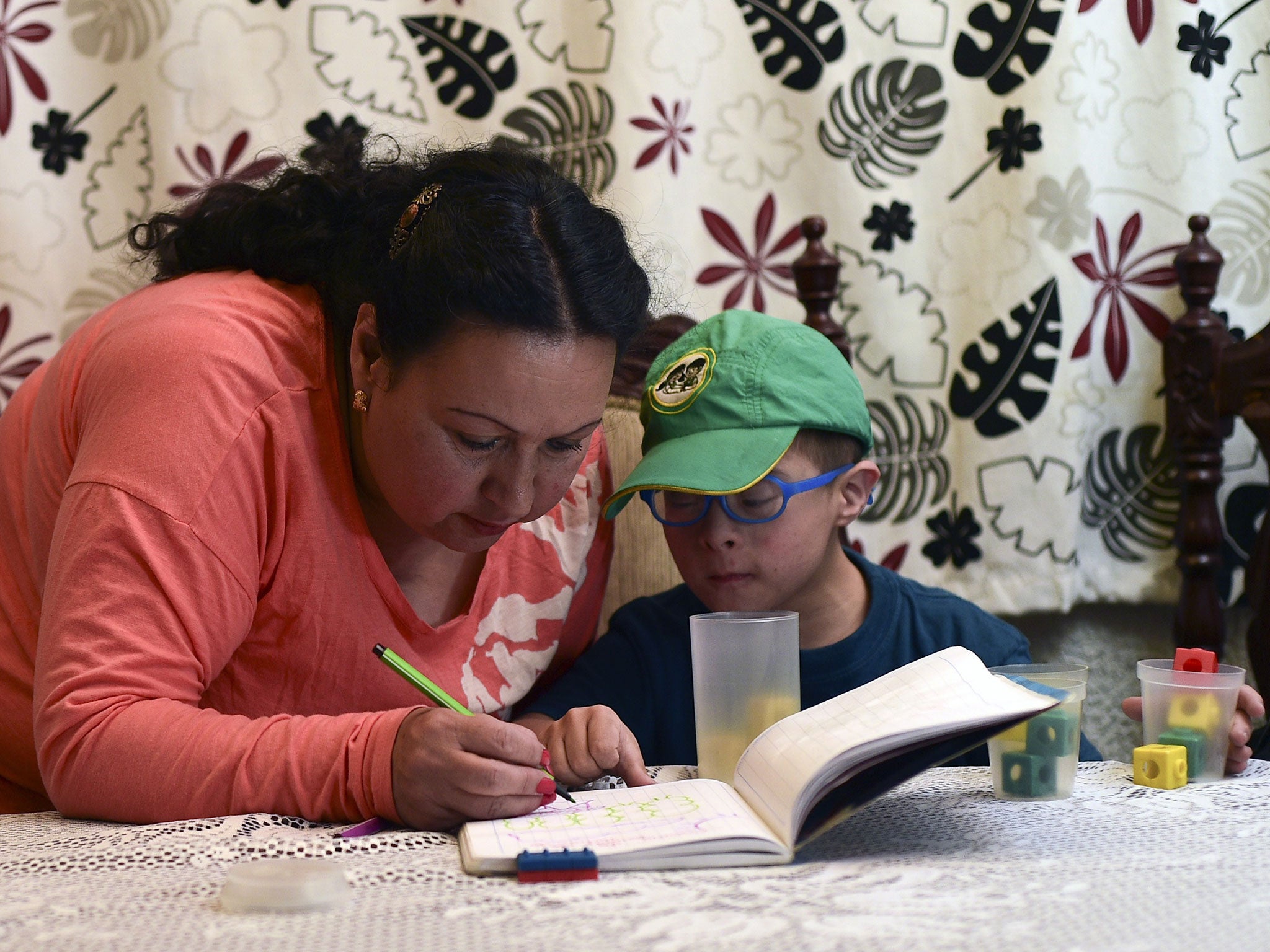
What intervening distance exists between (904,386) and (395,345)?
96 cm

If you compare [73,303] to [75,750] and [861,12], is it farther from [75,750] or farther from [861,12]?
[861,12]

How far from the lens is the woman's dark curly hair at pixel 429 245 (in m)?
1.03

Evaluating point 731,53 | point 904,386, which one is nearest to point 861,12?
point 731,53

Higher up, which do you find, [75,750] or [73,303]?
[73,303]

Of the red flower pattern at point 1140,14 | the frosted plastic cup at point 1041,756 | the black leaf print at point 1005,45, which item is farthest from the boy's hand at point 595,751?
the red flower pattern at point 1140,14

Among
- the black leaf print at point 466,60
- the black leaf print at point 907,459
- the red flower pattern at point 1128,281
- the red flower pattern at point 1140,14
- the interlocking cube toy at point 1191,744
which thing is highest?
the red flower pattern at point 1140,14

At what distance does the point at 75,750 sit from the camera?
0.90 m

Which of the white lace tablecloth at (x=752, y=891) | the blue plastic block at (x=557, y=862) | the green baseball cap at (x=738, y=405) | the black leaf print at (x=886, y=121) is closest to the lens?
the white lace tablecloth at (x=752, y=891)

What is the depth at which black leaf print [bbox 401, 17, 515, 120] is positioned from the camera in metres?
1.74

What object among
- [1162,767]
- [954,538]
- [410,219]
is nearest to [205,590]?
[410,219]

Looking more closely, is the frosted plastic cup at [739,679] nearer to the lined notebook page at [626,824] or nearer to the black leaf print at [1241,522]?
the lined notebook page at [626,824]

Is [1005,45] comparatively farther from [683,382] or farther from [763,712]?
[763,712]

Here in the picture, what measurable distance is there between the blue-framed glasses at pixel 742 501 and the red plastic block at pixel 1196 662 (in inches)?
16.1

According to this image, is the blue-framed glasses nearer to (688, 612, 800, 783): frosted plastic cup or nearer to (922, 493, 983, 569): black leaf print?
(688, 612, 800, 783): frosted plastic cup
